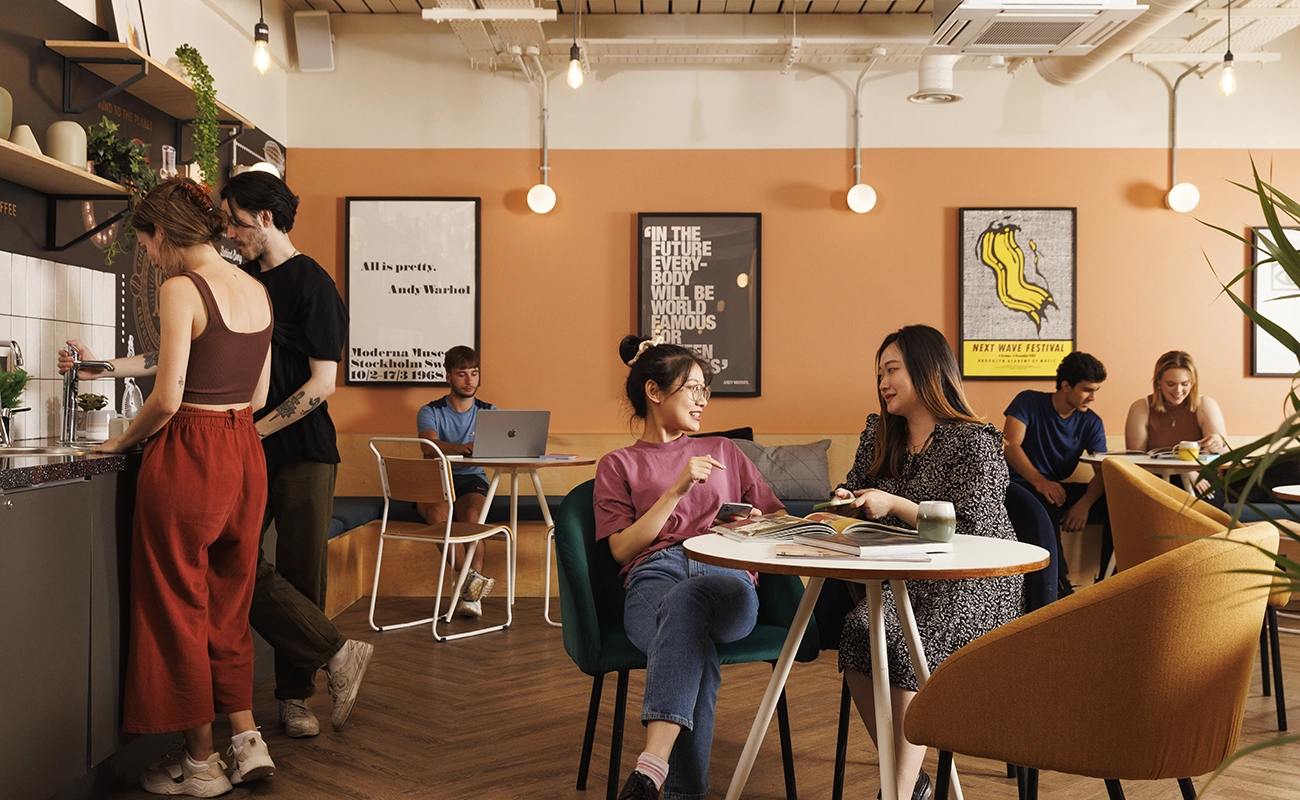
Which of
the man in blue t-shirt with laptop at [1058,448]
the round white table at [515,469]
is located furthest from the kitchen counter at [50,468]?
the man in blue t-shirt with laptop at [1058,448]

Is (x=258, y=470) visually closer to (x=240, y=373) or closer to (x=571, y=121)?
(x=240, y=373)

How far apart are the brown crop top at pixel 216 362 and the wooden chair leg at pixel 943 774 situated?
1984 millimetres

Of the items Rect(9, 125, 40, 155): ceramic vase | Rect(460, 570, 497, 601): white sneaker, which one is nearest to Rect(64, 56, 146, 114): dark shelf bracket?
Rect(9, 125, 40, 155): ceramic vase

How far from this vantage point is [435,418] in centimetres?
546

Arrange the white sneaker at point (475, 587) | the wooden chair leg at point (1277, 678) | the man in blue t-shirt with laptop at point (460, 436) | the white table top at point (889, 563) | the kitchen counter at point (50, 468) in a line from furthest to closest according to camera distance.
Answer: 1. the man in blue t-shirt with laptop at point (460, 436)
2. the white sneaker at point (475, 587)
3. the wooden chair leg at point (1277, 678)
4. the kitchen counter at point (50, 468)
5. the white table top at point (889, 563)

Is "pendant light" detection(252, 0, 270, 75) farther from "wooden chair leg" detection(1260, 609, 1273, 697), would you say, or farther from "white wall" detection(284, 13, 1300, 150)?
"wooden chair leg" detection(1260, 609, 1273, 697)

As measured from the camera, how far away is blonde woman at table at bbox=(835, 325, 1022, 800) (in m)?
2.36

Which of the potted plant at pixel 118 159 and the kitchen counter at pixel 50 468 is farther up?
the potted plant at pixel 118 159

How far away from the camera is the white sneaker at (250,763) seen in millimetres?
2689

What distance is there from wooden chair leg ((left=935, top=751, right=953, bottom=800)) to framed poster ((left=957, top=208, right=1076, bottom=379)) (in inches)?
172

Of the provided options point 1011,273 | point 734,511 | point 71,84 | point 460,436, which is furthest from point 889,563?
point 1011,273

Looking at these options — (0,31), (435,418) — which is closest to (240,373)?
(0,31)

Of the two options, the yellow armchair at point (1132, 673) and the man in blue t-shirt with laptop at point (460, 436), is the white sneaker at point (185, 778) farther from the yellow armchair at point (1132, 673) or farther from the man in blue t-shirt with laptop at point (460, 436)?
the man in blue t-shirt with laptop at point (460, 436)

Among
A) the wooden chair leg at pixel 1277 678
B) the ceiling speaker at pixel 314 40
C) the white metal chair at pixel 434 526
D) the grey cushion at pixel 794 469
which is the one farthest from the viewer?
the ceiling speaker at pixel 314 40
